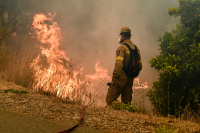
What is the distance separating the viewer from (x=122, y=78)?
4598 mm

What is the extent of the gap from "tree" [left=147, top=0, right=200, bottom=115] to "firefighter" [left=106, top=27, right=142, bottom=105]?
121 centimetres

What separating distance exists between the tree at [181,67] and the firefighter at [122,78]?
3.96ft

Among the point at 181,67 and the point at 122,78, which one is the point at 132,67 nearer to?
the point at 122,78

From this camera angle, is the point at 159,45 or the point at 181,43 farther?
the point at 159,45

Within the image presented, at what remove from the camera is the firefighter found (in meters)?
4.48

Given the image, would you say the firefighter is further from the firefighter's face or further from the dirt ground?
the dirt ground

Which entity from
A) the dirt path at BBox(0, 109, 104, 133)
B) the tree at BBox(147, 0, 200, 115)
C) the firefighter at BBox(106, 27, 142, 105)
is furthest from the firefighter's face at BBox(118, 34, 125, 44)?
the dirt path at BBox(0, 109, 104, 133)

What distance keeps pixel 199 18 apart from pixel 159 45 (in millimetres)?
1919

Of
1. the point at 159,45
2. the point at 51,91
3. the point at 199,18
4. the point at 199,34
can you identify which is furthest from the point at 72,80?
the point at 199,18

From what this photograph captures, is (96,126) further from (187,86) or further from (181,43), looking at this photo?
(181,43)

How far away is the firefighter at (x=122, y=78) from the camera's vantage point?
4.48 m

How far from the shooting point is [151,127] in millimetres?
2340

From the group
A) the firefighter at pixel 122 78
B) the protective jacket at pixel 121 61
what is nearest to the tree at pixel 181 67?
the firefighter at pixel 122 78

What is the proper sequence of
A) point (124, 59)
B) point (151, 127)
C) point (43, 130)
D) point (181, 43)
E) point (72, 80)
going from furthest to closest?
point (181, 43), point (72, 80), point (124, 59), point (151, 127), point (43, 130)
